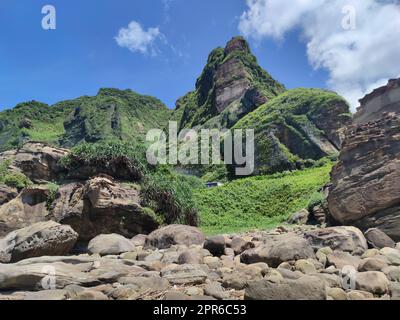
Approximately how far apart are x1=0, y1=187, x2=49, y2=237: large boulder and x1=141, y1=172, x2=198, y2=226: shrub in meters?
3.59

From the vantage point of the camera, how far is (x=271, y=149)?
4088 centimetres

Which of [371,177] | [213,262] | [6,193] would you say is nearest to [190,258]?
[213,262]

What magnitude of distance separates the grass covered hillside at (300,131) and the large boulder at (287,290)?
111 feet

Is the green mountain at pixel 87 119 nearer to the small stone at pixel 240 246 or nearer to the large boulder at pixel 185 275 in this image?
the small stone at pixel 240 246

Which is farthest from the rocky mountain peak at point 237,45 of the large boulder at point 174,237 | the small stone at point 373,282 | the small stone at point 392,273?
the small stone at point 373,282

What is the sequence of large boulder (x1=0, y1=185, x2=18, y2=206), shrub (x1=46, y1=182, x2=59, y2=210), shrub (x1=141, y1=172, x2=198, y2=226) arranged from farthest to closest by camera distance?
large boulder (x1=0, y1=185, x2=18, y2=206) → shrub (x1=141, y1=172, x2=198, y2=226) → shrub (x1=46, y1=182, x2=59, y2=210)

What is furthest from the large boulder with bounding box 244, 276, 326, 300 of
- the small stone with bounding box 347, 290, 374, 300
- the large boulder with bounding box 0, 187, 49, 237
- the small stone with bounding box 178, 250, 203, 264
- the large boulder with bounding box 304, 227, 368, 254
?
the large boulder with bounding box 0, 187, 49, 237

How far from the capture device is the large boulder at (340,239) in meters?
9.50

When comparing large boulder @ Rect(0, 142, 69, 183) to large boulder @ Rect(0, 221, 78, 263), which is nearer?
large boulder @ Rect(0, 221, 78, 263)

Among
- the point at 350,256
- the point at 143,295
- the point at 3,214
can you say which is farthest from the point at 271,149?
the point at 143,295

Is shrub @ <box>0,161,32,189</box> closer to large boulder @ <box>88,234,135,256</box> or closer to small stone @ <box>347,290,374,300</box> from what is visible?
large boulder @ <box>88,234,135,256</box>

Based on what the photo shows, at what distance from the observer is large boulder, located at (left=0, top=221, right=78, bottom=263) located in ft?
30.3

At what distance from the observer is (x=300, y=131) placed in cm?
4372
